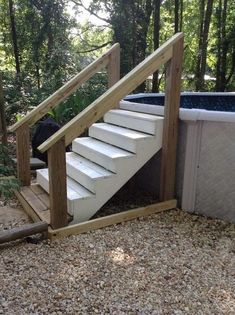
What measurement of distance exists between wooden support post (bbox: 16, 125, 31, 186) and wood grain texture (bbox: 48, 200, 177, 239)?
3.48 feet

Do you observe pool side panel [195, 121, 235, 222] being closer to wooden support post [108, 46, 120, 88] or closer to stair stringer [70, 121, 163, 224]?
stair stringer [70, 121, 163, 224]

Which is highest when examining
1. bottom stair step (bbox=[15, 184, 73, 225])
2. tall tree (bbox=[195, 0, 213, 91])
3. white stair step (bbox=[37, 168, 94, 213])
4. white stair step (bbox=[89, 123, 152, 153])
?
tall tree (bbox=[195, 0, 213, 91])

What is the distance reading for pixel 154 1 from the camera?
9.57 meters

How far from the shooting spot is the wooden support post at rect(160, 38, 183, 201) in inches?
112

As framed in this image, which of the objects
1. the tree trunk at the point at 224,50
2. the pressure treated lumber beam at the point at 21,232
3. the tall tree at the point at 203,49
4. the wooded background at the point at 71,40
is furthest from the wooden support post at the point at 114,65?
the tree trunk at the point at 224,50

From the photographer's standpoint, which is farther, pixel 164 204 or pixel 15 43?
pixel 15 43

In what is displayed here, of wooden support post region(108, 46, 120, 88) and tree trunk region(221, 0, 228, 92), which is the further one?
tree trunk region(221, 0, 228, 92)

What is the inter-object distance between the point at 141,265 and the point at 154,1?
30.1 ft

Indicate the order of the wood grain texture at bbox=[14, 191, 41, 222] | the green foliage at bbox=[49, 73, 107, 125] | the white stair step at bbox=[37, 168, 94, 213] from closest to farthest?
the white stair step at bbox=[37, 168, 94, 213] → the wood grain texture at bbox=[14, 191, 41, 222] → the green foliage at bbox=[49, 73, 107, 125]

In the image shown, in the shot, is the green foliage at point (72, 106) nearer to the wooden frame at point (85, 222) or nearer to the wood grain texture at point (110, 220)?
the wooden frame at point (85, 222)

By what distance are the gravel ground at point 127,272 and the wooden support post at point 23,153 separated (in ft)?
3.49

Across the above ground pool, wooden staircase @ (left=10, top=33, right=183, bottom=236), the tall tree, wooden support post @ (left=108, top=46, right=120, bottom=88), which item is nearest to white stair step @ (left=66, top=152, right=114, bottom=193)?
wooden staircase @ (left=10, top=33, right=183, bottom=236)

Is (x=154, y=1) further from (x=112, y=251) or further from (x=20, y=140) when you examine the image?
(x=112, y=251)

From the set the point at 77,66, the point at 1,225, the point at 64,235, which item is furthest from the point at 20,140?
the point at 77,66
